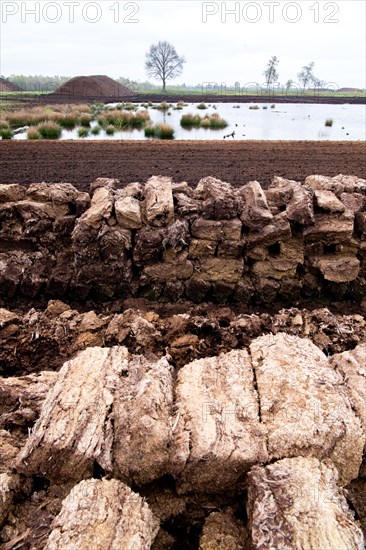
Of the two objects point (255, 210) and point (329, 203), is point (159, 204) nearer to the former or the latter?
point (255, 210)

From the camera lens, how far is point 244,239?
6.64 m

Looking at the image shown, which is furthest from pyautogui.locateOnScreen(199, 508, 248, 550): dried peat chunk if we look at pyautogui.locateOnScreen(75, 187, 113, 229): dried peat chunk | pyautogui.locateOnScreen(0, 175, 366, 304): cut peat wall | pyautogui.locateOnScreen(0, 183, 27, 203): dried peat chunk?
pyautogui.locateOnScreen(0, 183, 27, 203): dried peat chunk

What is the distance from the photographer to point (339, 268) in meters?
6.65

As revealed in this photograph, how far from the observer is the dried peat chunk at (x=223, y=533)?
2.96 meters

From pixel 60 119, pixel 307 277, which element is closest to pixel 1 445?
pixel 307 277

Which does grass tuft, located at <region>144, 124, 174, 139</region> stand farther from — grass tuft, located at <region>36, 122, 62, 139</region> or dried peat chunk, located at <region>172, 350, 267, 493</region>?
dried peat chunk, located at <region>172, 350, 267, 493</region>

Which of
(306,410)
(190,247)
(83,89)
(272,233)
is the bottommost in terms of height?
(306,410)

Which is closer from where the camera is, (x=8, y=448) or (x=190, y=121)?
(x=8, y=448)

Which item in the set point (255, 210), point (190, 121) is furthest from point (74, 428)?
point (190, 121)

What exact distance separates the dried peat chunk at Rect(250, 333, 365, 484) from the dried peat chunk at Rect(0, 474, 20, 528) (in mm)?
1925

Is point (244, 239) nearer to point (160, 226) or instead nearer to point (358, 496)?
point (160, 226)

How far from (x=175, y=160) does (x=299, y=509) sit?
12.0 metres

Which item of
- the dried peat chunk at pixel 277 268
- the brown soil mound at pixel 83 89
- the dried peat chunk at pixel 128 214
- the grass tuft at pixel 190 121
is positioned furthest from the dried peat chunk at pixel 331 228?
the brown soil mound at pixel 83 89

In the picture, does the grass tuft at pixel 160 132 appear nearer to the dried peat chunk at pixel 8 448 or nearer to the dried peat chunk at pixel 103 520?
the dried peat chunk at pixel 8 448
